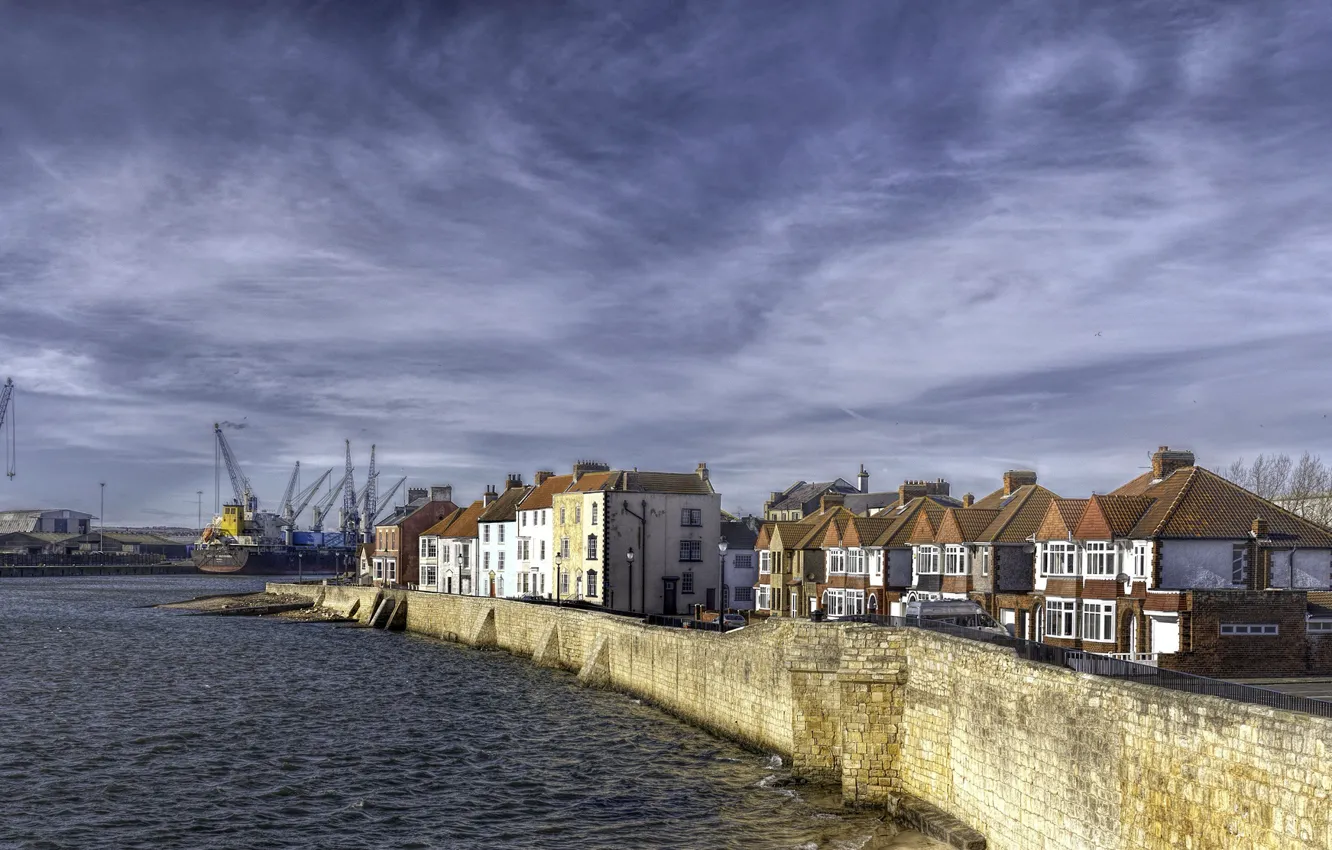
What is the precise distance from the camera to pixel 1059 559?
47594 millimetres

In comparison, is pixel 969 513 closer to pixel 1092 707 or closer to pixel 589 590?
pixel 589 590

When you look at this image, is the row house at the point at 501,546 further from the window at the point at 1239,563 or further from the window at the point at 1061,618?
the window at the point at 1239,563

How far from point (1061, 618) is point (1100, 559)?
318 cm

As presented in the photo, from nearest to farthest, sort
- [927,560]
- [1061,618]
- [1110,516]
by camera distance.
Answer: [1110,516] → [1061,618] → [927,560]

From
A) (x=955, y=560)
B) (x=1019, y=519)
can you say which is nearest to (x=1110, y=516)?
(x=1019, y=519)

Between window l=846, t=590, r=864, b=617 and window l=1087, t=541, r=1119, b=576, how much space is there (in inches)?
782

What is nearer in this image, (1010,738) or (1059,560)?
(1010,738)

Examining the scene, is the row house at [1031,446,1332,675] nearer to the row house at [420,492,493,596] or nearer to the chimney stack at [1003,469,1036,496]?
the chimney stack at [1003,469,1036,496]

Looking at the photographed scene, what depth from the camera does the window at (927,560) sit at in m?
58.3

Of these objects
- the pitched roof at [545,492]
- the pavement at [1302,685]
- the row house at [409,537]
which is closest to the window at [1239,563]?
the pavement at [1302,685]

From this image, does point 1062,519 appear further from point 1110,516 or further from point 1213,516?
point 1213,516

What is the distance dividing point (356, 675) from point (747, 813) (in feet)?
113

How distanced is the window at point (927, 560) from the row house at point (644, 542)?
57.0ft

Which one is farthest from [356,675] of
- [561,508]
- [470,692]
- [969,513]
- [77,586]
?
[77,586]
